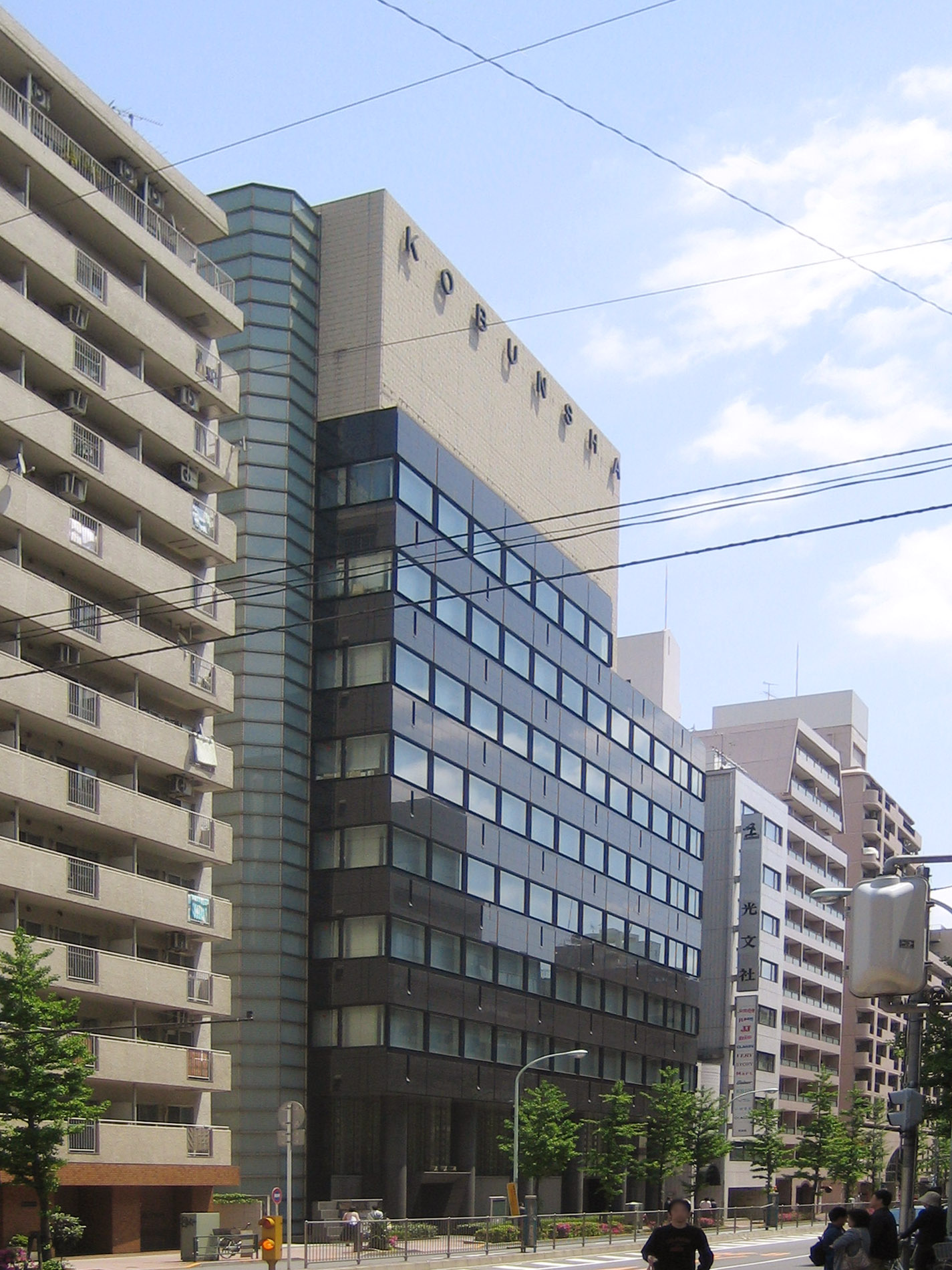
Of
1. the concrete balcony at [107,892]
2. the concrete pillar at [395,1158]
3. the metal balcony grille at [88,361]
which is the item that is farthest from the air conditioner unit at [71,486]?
the concrete pillar at [395,1158]

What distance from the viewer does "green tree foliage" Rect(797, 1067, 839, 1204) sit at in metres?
96.7

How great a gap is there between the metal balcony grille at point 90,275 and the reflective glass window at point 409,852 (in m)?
21.4

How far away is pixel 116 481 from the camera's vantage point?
45.9 metres

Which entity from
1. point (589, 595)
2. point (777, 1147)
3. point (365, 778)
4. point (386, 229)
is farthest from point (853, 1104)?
point (386, 229)

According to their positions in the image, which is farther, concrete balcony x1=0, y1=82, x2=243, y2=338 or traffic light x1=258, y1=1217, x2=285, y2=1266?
concrete balcony x1=0, y1=82, x2=243, y2=338

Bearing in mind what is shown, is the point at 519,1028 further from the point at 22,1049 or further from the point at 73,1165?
the point at 22,1049

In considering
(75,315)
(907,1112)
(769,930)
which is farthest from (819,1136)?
(907,1112)

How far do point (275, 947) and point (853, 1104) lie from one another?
7345 cm

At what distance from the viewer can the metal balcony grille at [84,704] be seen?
42.7m

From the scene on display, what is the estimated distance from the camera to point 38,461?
43.7 meters

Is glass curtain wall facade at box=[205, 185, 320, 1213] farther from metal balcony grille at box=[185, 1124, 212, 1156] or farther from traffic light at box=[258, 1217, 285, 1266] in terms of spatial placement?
traffic light at box=[258, 1217, 285, 1266]

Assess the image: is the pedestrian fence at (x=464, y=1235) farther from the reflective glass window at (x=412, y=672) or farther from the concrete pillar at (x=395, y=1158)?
the reflective glass window at (x=412, y=672)

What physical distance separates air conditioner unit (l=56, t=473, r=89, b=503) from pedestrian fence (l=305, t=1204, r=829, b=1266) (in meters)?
20.3

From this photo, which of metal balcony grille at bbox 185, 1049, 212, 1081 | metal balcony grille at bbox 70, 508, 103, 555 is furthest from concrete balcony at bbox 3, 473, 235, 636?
metal balcony grille at bbox 185, 1049, 212, 1081
